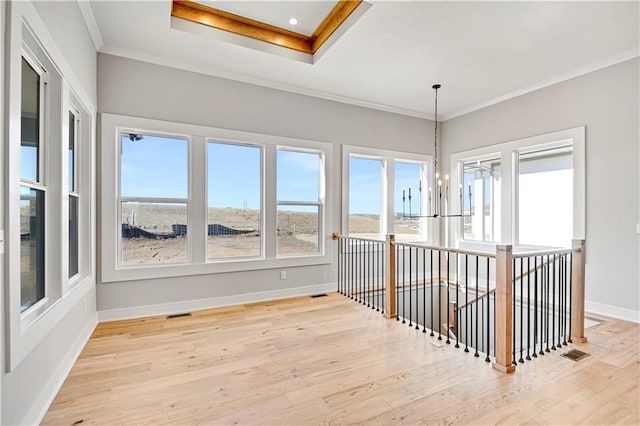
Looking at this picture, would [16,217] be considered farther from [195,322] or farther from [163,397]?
[195,322]

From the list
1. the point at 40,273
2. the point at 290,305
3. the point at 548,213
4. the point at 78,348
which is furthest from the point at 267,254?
the point at 548,213

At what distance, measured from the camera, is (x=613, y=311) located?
3619 millimetres

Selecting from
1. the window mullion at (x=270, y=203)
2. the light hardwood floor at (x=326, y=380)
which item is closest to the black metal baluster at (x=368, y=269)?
the light hardwood floor at (x=326, y=380)

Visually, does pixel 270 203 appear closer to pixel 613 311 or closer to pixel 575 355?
pixel 575 355

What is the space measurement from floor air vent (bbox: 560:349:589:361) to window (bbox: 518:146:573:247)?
197cm

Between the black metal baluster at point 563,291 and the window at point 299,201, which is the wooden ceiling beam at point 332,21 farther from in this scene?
the black metal baluster at point 563,291

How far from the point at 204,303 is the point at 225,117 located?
2354 millimetres

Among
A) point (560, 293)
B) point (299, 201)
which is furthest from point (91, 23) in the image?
point (560, 293)

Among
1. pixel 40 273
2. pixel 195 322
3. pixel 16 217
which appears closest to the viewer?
pixel 16 217

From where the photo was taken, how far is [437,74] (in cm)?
404

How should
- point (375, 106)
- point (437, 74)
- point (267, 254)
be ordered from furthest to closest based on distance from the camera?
point (375, 106)
point (267, 254)
point (437, 74)

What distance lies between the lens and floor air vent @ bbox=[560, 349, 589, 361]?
2.59m

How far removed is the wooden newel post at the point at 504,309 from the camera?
7.77 feet

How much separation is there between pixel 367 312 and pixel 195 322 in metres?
1.95
